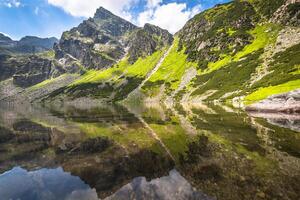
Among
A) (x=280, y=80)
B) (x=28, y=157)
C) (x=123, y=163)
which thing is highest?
(x=280, y=80)

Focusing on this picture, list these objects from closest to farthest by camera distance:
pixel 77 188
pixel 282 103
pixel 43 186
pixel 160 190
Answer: pixel 160 190 → pixel 77 188 → pixel 43 186 → pixel 282 103

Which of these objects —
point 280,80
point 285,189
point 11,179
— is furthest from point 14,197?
point 280,80

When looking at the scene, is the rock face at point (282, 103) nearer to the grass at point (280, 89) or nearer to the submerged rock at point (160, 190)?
the grass at point (280, 89)

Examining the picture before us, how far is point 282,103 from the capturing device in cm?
6338

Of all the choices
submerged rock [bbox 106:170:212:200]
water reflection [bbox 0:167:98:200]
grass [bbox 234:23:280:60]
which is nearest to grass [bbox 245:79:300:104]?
submerged rock [bbox 106:170:212:200]

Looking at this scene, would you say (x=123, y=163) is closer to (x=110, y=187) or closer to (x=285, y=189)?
(x=110, y=187)

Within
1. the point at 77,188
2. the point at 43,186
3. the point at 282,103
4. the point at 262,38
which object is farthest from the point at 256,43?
the point at 43,186

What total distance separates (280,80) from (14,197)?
296 feet

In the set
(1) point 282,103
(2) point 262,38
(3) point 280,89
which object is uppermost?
(2) point 262,38

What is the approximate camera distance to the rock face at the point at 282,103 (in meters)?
60.1

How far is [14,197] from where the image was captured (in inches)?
721

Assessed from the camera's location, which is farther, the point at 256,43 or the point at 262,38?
the point at 262,38

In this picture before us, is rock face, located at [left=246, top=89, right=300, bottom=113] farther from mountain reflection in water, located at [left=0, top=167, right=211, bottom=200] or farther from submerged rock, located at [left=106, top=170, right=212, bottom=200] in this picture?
submerged rock, located at [left=106, top=170, right=212, bottom=200]

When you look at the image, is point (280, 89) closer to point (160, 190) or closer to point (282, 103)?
point (282, 103)
